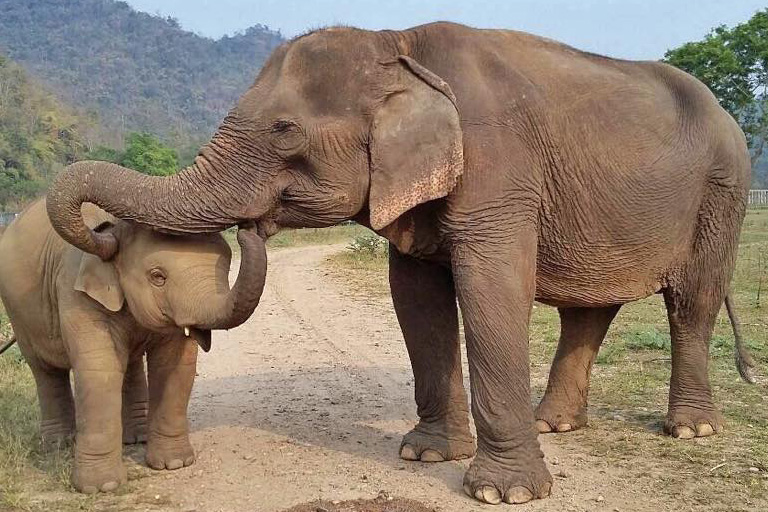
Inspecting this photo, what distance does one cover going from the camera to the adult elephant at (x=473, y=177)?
15.4ft

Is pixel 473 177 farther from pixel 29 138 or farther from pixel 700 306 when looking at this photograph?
pixel 29 138

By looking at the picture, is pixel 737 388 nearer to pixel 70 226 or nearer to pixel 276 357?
pixel 276 357

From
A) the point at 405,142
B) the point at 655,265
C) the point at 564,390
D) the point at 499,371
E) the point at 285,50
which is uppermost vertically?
the point at 285,50

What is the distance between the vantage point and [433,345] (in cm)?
577

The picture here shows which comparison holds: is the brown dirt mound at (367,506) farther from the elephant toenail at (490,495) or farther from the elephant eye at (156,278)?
the elephant eye at (156,278)

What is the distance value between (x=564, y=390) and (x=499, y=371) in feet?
5.72

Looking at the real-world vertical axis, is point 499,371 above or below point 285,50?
Result: below

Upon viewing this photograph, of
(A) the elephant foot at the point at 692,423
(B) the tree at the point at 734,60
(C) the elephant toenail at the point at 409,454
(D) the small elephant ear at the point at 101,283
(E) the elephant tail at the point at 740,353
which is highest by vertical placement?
(B) the tree at the point at 734,60

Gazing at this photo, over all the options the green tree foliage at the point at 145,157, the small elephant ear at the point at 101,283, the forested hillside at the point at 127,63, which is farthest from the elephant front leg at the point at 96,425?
the forested hillside at the point at 127,63

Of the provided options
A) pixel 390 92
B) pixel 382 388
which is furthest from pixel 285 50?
pixel 382 388

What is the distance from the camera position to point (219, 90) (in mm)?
128125

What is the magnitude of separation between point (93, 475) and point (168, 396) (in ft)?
2.15

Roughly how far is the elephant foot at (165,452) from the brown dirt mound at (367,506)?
1.13 metres

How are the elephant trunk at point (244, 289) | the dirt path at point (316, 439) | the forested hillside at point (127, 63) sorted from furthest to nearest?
1. the forested hillside at point (127, 63)
2. the dirt path at point (316, 439)
3. the elephant trunk at point (244, 289)
